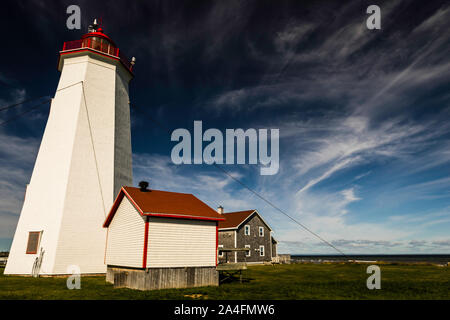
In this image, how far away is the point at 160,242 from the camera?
16562 mm

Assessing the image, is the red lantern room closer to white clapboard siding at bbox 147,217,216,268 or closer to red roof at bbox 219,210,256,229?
white clapboard siding at bbox 147,217,216,268

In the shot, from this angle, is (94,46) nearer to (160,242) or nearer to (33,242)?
(33,242)

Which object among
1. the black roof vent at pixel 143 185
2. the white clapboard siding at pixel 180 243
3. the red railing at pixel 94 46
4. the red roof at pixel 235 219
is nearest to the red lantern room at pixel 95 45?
the red railing at pixel 94 46

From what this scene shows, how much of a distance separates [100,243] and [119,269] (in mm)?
5164

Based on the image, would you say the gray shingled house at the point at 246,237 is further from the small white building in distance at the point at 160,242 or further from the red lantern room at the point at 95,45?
the red lantern room at the point at 95,45

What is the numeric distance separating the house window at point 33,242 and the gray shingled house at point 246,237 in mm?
22900

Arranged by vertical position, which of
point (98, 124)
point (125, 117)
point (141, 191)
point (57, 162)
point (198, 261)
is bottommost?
point (198, 261)

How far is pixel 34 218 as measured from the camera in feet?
73.2

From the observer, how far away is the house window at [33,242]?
21419mm

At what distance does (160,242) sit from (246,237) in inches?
1052

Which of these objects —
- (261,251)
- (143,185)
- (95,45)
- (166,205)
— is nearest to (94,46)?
(95,45)
